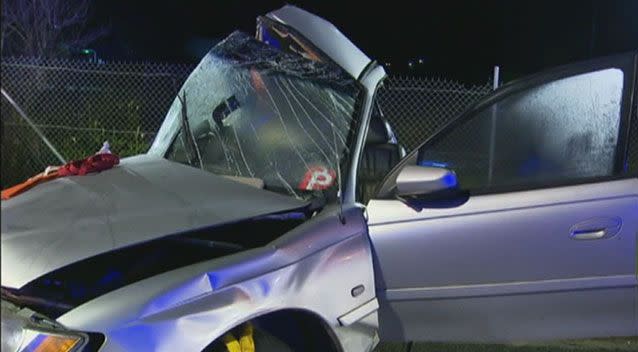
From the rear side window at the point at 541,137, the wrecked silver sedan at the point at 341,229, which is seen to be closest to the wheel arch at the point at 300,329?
the wrecked silver sedan at the point at 341,229

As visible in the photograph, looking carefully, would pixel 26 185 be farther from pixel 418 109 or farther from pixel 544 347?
pixel 418 109

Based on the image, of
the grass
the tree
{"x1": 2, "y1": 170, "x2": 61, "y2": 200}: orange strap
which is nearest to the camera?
{"x1": 2, "y1": 170, "x2": 61, "y2": 200}: orange strap

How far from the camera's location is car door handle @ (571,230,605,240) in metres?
2.94

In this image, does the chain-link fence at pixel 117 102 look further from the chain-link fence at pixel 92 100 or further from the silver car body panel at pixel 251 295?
the silver car body panel at pixel 251 295

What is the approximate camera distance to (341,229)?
9.48 feet

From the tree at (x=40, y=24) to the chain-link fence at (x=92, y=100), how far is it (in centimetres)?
138

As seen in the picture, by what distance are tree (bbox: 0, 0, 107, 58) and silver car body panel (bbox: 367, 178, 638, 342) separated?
7266 millimetres

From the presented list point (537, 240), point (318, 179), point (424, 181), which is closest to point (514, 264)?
point (537, 240)

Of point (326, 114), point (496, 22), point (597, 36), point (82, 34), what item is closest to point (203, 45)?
point (82, 34)

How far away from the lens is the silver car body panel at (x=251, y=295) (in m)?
2.25

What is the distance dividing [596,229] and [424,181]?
78cm

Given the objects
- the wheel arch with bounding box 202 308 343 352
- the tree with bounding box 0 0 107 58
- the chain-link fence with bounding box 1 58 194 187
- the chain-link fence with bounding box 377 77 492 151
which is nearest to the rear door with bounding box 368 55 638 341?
the wheel arch with bounding box 202 308 343 352

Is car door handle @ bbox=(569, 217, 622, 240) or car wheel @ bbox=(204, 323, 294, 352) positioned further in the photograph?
car door handle @ bbox=(569, 217, 622, 240)

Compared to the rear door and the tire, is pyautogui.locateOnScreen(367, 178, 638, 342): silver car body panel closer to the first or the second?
the rear door
